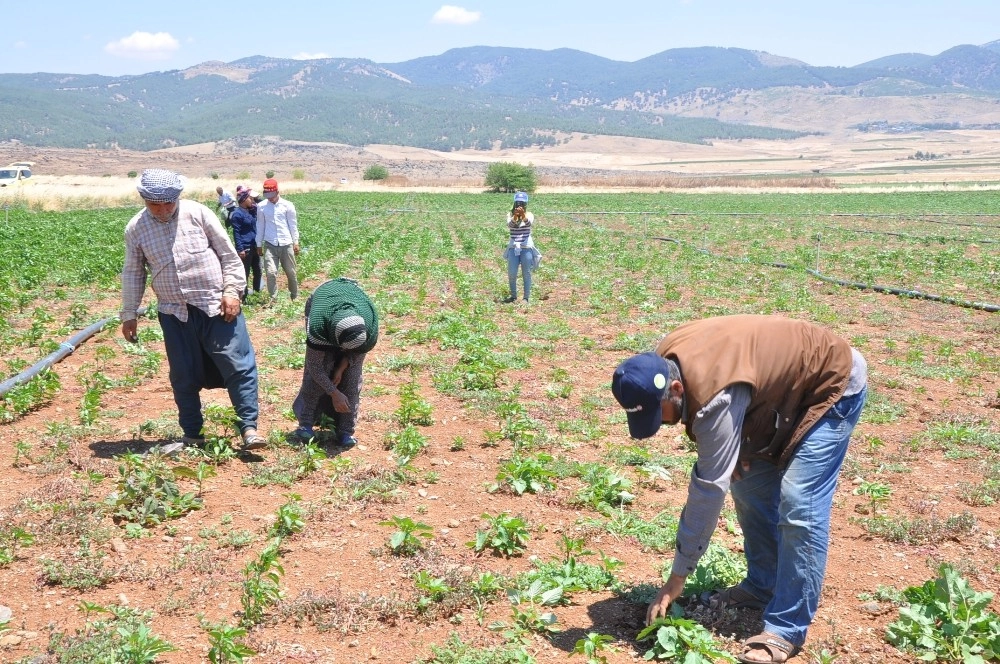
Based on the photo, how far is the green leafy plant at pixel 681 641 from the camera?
11.6 feet

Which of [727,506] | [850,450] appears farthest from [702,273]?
[727,506]

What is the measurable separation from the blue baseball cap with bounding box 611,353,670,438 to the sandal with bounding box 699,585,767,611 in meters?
1.36

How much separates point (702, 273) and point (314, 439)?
11.6 m

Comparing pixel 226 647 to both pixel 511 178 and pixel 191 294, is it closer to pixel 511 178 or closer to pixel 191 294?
pixel 191 294

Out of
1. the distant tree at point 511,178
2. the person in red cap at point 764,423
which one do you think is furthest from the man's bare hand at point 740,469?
the distant tree at point 511,178

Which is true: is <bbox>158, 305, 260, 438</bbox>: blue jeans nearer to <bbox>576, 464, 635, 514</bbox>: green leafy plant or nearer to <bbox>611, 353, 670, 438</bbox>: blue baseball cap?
<bbox>576, 464, 635, 514</bbox>: green leafy plant

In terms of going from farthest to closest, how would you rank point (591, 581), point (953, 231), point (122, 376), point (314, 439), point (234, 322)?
point (953, 231) < point (122, 376) < point (314, 439) < point (234, 322) < point (591, 581)

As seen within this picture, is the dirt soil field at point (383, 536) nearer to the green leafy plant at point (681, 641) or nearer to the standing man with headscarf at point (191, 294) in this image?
the green leafy plant at point (681, 641)

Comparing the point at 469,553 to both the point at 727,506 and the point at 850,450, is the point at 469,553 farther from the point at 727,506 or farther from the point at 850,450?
the point at 850,450

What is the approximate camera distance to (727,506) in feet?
17.9

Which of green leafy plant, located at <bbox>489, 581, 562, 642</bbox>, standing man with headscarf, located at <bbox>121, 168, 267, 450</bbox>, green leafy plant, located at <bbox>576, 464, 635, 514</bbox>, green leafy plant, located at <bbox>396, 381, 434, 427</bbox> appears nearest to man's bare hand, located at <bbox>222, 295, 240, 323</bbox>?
standing man with headscarf, located at <bbox>121, 168, 267, 450</bbox>

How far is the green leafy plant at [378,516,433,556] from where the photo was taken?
4621mm

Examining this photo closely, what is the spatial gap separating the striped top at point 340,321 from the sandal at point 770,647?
3134mm

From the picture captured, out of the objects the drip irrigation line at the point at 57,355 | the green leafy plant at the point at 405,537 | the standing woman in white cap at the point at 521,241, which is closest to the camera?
the green leafy plant at the point at 405,537
